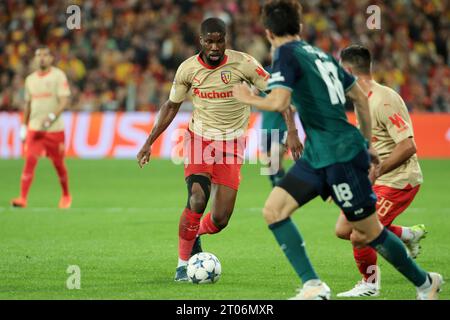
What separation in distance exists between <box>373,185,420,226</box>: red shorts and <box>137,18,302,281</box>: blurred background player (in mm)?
1565

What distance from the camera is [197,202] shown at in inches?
343

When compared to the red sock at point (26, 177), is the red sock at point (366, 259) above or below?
below

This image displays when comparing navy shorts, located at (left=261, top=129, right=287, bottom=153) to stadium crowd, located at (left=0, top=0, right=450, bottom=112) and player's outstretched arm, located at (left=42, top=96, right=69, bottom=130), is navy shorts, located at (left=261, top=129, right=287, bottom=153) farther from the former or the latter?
stadium crowd, located at (left=0, top=0, right=450, bottom=112)

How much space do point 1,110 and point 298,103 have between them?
18.6m

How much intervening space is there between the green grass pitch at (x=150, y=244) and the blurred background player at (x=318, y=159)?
0.76 meters

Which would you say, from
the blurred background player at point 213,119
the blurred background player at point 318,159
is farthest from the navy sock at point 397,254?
the blurred background player at point 213,119

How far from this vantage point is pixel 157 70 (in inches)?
1008

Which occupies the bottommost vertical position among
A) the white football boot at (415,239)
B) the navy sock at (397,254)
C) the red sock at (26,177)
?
the navy sock at (397,254)

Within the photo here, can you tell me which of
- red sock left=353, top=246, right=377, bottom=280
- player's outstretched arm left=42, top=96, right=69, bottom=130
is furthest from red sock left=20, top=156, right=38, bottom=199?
red sock left=353, top=246, right=377, bottom=280

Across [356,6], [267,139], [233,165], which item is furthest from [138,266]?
[356,6]

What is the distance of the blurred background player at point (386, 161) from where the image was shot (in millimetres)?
7812

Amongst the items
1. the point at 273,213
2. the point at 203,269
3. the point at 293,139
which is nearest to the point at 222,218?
the point at 203,269

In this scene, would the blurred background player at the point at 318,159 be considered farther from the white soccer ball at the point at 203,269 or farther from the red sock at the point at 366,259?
the white soccer ball at the point at 203,269

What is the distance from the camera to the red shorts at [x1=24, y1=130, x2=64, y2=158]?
14.9m
